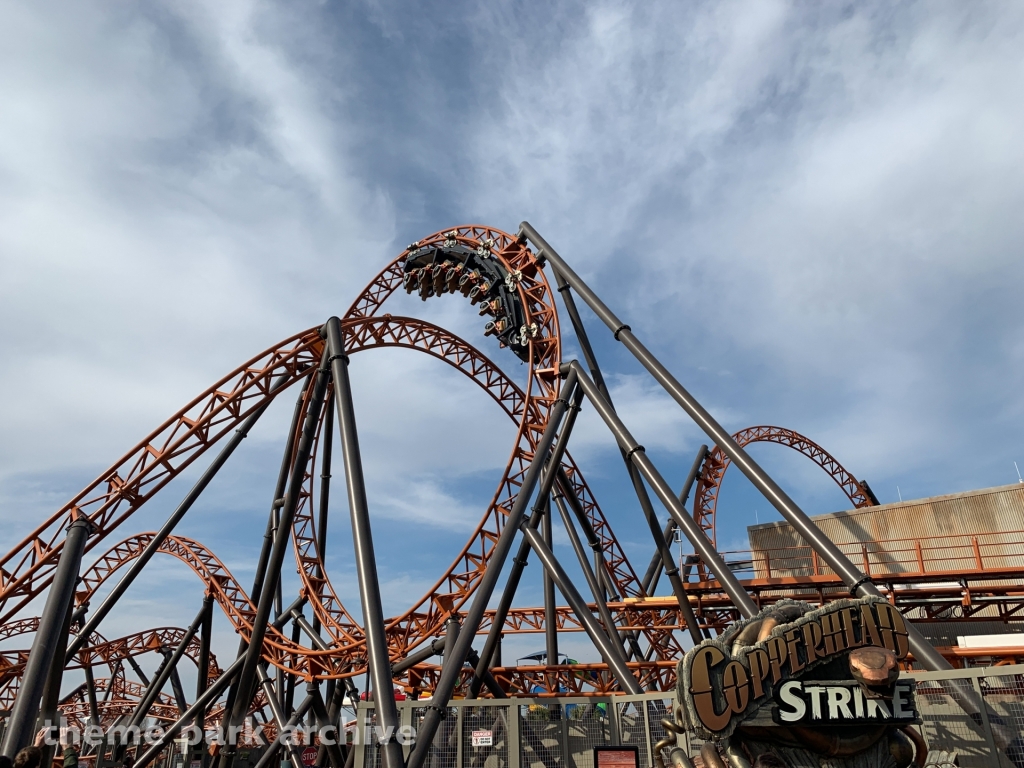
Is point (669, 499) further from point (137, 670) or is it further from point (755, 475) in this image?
point (137, 670)

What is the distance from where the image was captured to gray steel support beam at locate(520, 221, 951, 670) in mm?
6977

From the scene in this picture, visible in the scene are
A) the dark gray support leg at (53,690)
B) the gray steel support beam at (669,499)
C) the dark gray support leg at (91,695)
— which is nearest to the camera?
the gray steel support beam at (669,499)

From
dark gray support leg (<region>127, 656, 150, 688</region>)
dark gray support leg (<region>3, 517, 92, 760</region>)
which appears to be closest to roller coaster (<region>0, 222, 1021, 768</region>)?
dark gray support leg (<region>3, 517, 92, 760</region>)

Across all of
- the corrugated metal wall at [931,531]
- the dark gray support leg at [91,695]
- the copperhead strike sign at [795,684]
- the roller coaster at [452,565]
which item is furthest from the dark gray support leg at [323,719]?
the dark gray support leg at [91,695]

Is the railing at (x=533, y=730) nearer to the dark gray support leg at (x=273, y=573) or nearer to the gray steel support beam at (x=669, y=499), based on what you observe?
the gray steel support beam at (x=669, y=499)

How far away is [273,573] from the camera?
11.4m

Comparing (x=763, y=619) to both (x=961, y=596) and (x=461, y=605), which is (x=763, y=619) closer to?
(x=461, y=605)

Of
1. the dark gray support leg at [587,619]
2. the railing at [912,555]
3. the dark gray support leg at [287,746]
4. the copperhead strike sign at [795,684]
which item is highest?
the railing at [912,555]

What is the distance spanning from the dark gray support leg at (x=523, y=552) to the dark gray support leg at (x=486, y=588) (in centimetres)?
5

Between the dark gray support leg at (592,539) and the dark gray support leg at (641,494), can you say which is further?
the dark gray support leg at (592,539)

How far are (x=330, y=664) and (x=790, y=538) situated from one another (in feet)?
33.6

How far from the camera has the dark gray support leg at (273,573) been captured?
443 inches

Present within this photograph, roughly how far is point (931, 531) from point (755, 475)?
26.1 ft

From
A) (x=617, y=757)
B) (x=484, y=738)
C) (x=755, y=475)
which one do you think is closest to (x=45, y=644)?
(x=484, y=738)
